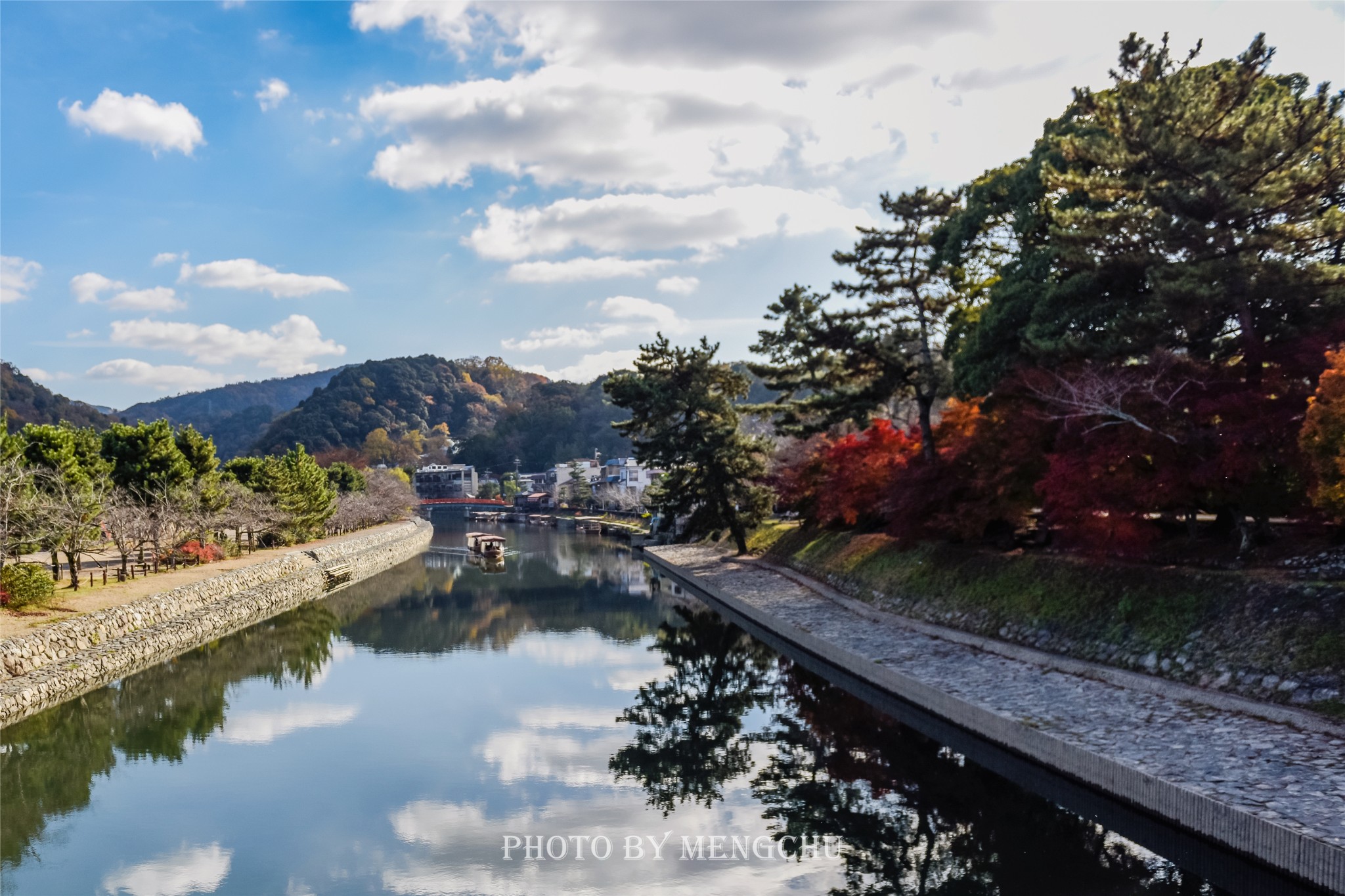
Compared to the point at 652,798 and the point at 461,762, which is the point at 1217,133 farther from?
the point at 461,762

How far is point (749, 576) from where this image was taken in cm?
3284

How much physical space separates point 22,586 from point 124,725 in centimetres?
606

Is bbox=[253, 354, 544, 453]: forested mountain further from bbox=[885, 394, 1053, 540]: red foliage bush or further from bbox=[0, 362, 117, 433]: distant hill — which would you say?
bbox=[885, 394, 1053, 540]: red foliage bush

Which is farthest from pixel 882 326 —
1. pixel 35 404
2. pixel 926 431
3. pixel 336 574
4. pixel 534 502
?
pixel 35 404

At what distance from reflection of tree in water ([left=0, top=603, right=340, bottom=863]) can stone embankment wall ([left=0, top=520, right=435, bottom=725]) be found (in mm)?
508

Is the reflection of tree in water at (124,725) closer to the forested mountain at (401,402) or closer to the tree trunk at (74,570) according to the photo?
the tree trunk at (74,570)

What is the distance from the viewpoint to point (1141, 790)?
998 centimetres

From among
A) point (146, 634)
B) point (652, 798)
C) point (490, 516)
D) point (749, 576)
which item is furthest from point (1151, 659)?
point (490, 516)

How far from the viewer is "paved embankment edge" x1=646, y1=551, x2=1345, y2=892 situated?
26.3ft

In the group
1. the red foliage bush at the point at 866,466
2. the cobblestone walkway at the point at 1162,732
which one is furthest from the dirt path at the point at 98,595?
the red foliage bush at the point at 866,466

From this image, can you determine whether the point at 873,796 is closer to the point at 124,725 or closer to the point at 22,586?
the point at 124,725

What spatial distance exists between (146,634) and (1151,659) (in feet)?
79.1

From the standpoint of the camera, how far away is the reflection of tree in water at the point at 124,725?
1332 cm

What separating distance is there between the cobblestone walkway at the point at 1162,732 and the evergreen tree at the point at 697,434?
16651 mm
